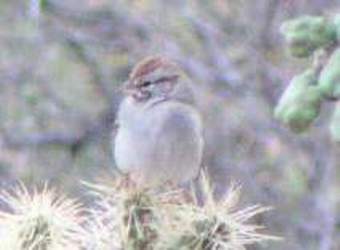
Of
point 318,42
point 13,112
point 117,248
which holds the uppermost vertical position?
point 13,112

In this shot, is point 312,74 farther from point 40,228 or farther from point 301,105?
point 40,228

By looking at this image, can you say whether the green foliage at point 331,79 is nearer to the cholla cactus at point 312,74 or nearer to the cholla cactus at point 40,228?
the cholla cactus at point 312,74

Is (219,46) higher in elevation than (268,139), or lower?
higher

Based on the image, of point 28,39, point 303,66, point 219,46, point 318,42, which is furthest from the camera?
point 28,39

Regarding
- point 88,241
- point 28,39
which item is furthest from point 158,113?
point 28,39

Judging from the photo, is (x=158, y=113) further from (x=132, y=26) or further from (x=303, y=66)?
(x=132, y=26)

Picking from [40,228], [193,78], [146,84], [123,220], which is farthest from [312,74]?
[193,78]

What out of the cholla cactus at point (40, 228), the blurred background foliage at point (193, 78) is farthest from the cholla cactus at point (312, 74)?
the blurred background foliage at point (193, 78)
